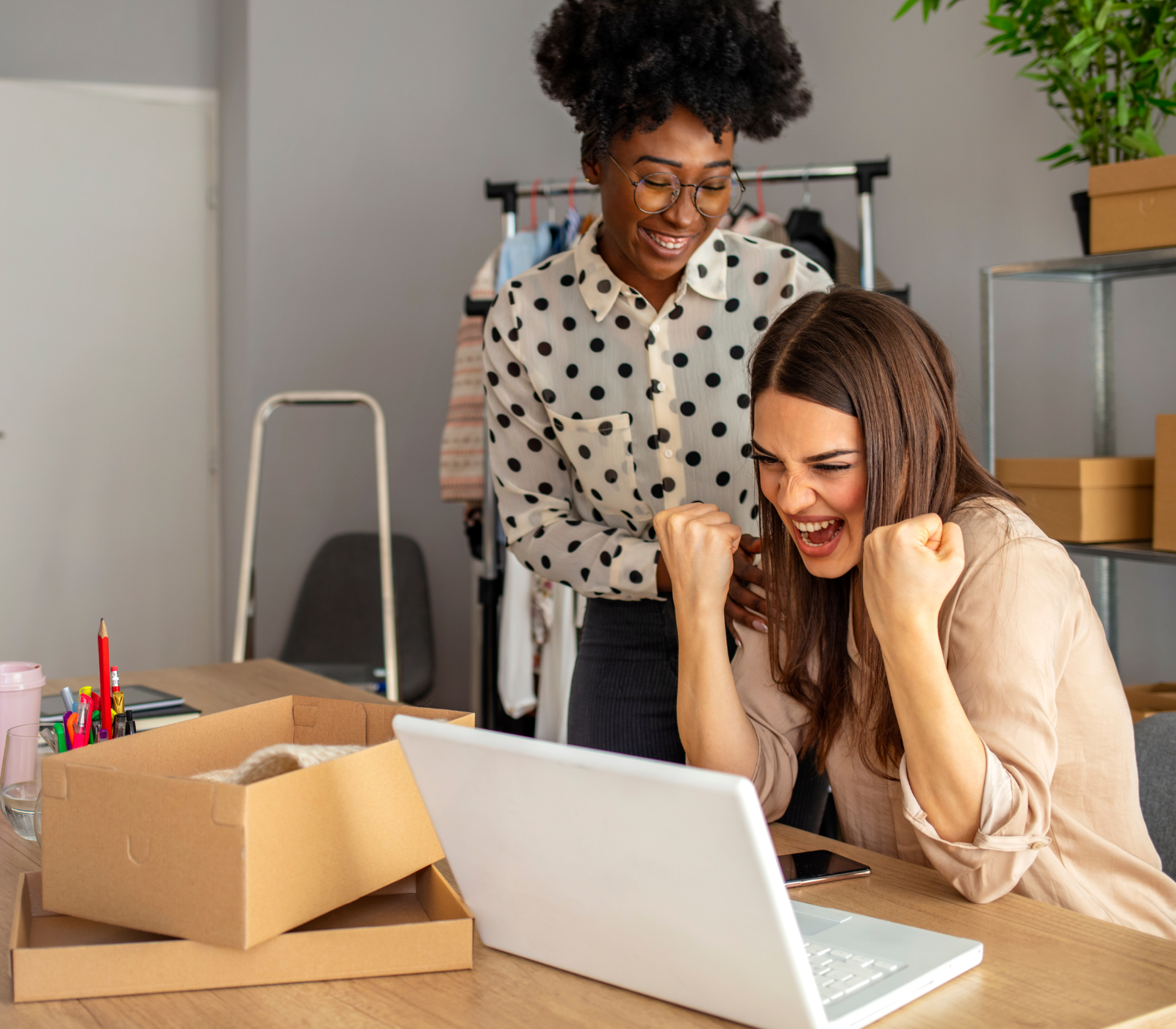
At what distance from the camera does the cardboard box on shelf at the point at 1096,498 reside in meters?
1.99

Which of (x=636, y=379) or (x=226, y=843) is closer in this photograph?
(x=226, y=843)

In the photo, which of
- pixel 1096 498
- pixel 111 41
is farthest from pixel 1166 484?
pixel 111 41

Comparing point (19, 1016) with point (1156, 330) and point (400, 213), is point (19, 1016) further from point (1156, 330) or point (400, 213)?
point (400, 213)

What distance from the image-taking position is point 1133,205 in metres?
1.93

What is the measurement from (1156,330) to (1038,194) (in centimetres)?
43

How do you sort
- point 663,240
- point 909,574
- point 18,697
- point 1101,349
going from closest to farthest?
point 909,574 → point 18,697 → point 663,240 → point 1101,349

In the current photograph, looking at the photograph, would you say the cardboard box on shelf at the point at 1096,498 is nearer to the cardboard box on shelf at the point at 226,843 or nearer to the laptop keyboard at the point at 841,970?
the laptop keyboard at the point at 841,970

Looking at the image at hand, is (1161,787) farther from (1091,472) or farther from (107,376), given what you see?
(107,376)

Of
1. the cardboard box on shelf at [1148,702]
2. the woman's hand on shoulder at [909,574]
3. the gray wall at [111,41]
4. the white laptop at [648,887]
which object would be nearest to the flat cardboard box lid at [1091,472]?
the cardboard box on shelf at [1148,702]

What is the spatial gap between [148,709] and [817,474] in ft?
3.18

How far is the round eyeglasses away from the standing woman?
13mm

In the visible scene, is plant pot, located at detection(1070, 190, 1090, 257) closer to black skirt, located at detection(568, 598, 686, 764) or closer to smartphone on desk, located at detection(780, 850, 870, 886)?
black skirt, located at detection(568, 598, 686, 764)

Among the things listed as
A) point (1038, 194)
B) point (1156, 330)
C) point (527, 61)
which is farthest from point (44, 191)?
point (1156, 330)

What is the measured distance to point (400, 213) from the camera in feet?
11.5
